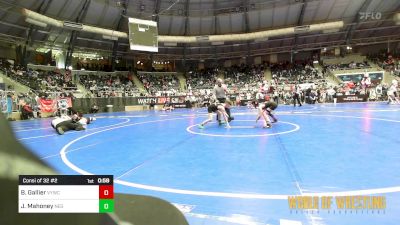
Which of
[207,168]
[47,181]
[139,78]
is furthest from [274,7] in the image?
[47,181]

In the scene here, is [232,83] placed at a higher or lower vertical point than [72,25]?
lower

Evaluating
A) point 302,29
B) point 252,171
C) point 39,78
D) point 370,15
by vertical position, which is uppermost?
point 370,15

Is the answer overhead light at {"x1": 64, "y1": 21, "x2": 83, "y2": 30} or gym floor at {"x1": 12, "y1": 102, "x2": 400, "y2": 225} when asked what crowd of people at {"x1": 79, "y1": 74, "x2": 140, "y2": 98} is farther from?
gym floor at {"x1": 12, "y1": 102, "x2": 400, "y2": 225}

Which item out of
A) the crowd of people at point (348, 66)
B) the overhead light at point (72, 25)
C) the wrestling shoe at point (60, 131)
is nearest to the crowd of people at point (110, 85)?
the overhead light at point (72, 25)

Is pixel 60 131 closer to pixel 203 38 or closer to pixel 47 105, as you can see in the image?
pixel 47 105

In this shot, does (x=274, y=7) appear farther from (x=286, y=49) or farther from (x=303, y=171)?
(x=303, y=171)
